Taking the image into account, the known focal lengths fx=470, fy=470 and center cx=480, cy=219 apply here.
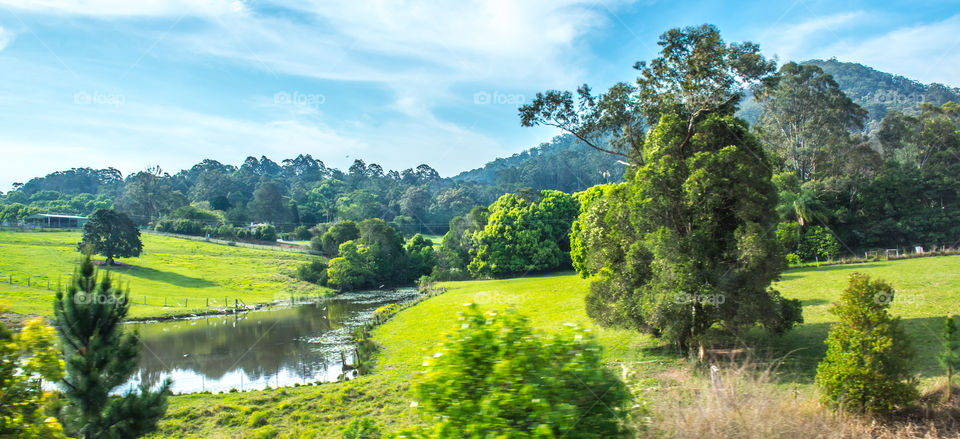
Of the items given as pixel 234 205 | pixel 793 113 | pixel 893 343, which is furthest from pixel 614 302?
pixel 234 205

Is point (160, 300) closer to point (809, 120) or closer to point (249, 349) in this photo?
point (249, 349)

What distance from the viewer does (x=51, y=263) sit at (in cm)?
4784

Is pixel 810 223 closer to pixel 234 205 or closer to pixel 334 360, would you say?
pixel 334 360

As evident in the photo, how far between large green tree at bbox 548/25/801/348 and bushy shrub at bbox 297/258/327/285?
48509mm

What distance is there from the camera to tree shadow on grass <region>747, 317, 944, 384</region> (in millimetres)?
10094

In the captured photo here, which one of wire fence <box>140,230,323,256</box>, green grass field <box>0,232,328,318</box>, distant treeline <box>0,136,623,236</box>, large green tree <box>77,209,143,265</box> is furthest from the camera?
distant treeline <box>0,136,623,236</box>

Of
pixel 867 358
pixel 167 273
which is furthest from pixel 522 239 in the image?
pixel 867 358

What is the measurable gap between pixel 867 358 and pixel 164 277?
58326mm

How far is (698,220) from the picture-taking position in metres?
12.6

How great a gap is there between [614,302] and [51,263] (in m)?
58.2

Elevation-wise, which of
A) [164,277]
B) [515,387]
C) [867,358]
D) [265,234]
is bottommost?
[164,277]

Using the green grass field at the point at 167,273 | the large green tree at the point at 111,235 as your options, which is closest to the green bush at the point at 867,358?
the green grass field at the point at 167,273

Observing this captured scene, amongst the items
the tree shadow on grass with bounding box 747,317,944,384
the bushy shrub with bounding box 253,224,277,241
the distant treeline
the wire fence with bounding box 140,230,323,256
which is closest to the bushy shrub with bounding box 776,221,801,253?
the tree shadow on grass with bounding box 747,317,944,384

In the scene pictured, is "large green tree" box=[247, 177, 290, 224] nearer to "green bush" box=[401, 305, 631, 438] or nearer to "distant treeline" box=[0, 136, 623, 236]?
"distant treeline" box=[0, 136, 623, 236]
